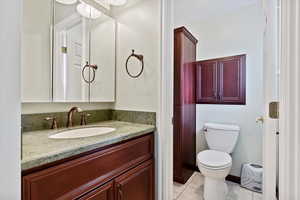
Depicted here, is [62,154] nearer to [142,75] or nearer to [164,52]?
[142,75]

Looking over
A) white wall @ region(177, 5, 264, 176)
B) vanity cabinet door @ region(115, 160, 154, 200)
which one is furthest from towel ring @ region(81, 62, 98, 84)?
white wall @ region(177, 5, 264, 176)

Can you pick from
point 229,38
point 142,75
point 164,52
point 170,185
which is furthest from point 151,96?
point 229,38

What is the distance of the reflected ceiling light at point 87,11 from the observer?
1356 millimetres

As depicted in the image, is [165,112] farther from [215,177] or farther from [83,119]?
[215,177]

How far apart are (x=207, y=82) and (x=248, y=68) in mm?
567

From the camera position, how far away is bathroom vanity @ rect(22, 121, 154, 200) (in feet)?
1.94

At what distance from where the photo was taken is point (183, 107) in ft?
6.64

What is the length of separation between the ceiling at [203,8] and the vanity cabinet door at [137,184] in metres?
1.96

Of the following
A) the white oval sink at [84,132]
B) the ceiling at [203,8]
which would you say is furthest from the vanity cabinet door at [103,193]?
the ceiling at [203,8]

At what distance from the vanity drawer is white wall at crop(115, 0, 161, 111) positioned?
→ 0.41 meters

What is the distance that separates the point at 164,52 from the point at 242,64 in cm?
142

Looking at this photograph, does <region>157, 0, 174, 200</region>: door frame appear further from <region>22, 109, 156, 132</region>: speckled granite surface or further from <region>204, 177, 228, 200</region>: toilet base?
<region>204, 177, 228, 200</region>: toilet base

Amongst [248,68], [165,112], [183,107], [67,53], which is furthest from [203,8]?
[67,53]

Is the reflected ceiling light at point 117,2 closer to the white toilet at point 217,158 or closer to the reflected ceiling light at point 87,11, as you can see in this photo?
the reflected ceiling light at point 87,11
